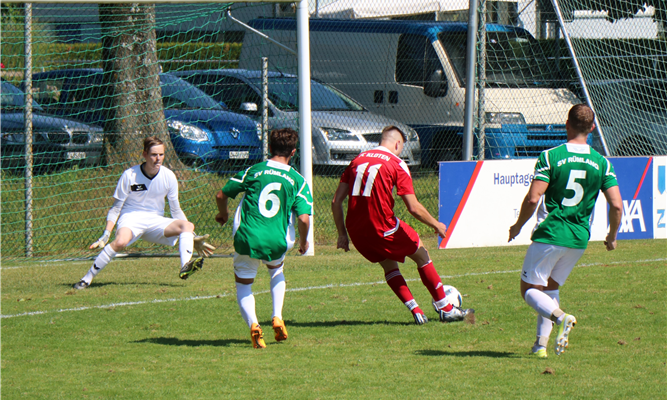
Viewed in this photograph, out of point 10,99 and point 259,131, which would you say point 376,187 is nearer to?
point 259,131

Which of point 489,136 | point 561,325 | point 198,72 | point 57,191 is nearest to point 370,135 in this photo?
point 489,136

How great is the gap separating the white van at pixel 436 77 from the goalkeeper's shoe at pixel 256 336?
6.42 m

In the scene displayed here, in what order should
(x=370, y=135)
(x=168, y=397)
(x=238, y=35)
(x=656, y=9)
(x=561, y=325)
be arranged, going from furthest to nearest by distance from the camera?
(x=656, y=9) < (x=370, y=135) < (x=238, y=35) < (x=561, y=325) < (x=168, y=397)

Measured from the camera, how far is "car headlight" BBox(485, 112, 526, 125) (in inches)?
461

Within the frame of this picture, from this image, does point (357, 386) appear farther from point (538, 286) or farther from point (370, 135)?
point (370, 135)

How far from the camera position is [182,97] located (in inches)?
441

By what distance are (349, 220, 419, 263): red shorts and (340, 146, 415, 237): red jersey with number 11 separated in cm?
4

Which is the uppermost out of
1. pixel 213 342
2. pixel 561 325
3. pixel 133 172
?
pixel 133 172


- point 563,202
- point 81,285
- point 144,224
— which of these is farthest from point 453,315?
point 81,285

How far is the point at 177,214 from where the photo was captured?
26.7ft

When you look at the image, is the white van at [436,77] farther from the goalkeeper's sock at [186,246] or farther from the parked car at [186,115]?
the goalkeeper's sock at [186,246]

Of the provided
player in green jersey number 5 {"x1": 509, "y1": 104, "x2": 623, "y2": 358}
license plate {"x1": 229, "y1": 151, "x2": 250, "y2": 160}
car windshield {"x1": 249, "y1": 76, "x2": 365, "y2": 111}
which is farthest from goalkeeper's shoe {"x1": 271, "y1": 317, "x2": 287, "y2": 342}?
license plate {"x1": 229, "y1": 151, "x2": 250, "y2": 160}

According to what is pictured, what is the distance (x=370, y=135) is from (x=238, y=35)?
267 cm

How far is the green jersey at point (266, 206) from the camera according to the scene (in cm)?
560
